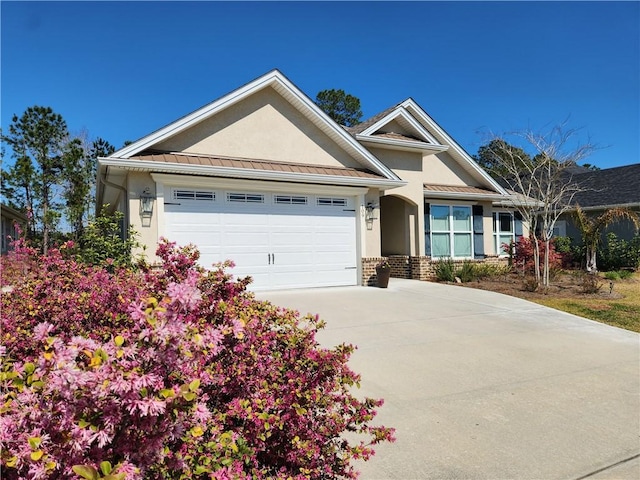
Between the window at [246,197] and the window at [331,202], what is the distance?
6.12 feet

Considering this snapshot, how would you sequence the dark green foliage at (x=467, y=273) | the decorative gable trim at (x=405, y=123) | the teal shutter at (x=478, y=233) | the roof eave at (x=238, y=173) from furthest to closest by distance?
the teal shutter at (x=478, y=233), the decorative gable trim at (x=405, y=123), the dark green foliage at (x=467, y=273), the roof eave at (x=238, y=173)

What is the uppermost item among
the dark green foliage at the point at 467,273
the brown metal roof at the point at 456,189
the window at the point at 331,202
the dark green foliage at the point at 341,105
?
the dark green foliage at the point at 341,105

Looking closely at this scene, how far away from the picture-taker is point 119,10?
30.8ft

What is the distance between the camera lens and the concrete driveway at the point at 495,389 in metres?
3.40

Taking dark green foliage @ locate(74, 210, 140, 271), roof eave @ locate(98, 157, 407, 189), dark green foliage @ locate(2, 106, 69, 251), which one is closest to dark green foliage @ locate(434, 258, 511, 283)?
roof eave @ locate(98, 157, 407, 189)

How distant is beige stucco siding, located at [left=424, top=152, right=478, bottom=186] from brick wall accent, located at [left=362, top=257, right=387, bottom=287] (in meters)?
5.82

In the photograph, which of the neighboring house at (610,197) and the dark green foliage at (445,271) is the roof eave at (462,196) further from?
the neighboring house at (610,197)

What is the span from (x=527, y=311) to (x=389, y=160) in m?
7.84

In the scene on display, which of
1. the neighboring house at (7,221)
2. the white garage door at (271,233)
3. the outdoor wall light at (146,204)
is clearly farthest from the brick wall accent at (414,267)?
the neighboring house at (7,221)

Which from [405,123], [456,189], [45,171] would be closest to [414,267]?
[456,189]

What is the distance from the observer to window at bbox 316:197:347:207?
12.7 m

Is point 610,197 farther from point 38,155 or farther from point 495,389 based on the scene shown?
Answer: point 38,155

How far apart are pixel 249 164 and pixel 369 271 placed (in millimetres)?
5055

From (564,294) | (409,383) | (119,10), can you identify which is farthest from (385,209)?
(409,383)
